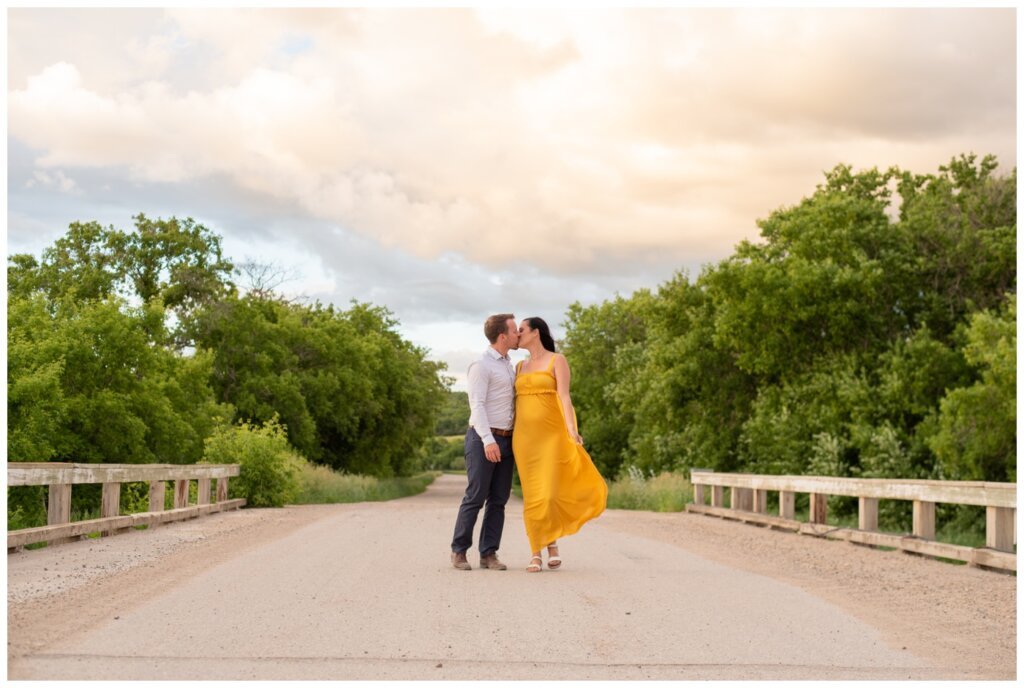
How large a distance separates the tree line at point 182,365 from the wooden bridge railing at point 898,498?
37.6 feet

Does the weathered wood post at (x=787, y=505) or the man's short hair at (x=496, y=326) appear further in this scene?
the weathered wood post at (x=787, y=505)

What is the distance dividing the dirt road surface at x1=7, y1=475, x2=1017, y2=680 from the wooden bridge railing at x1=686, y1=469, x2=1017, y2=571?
0.89 feet

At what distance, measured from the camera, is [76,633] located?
6285mm

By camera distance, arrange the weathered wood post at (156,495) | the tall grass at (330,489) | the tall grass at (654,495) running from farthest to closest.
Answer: the tall grass at (330,489)
the tall grass at (654,495)
the weathered wood post at (156,495)

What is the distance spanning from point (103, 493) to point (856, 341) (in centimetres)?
2051

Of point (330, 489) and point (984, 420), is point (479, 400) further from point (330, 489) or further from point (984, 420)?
point (330, 489)

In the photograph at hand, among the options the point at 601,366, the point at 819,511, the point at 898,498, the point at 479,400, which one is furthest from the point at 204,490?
the point at 601,366

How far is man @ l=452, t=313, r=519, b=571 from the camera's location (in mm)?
9773

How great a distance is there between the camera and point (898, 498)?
13.6 m

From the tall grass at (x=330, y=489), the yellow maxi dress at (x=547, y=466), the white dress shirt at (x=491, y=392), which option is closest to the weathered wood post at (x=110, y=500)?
the white dress shirt at (x=491, y=392)

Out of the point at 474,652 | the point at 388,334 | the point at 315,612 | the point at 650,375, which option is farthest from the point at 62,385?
the point at 388,334

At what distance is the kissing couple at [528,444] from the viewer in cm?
982

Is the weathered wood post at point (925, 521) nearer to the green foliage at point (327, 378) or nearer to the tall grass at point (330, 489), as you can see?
the tall grass at point (330, 489)

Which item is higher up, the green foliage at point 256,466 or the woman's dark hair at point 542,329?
the woman's dark hair at point 542,329
